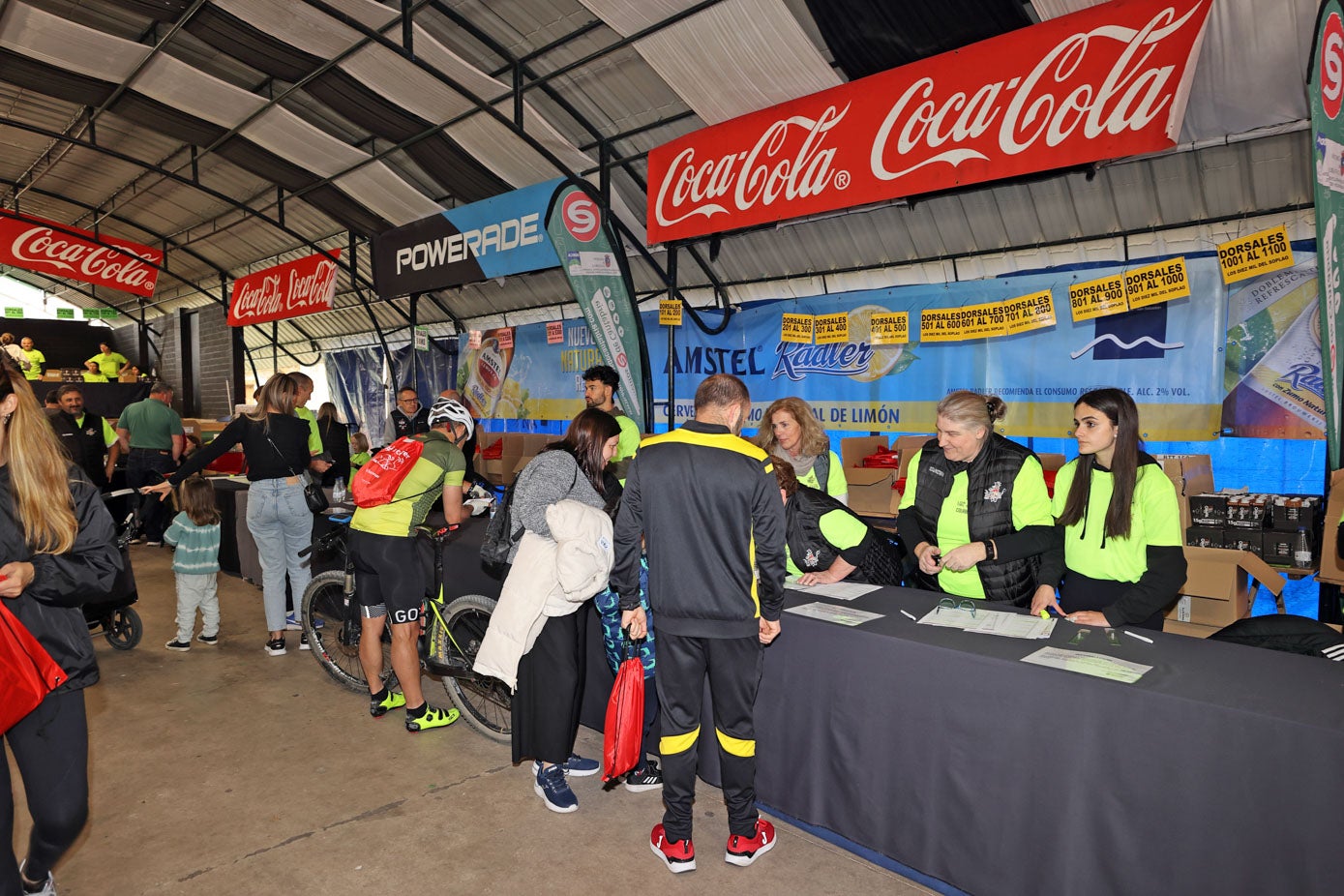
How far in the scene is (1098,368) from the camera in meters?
6.12

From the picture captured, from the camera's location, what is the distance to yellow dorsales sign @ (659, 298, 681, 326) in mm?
7430

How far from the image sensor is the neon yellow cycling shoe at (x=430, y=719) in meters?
3.79

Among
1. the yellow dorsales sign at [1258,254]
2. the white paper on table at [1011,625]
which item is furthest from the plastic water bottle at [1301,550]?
the white paper on table at [1011,625]

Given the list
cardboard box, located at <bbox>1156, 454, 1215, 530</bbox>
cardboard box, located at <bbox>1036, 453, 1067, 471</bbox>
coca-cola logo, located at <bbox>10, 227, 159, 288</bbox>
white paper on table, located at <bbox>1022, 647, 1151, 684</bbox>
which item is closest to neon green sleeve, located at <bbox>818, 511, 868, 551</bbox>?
white paper on table, located at <bbox>1022, 647, 1151, 684</bbox>

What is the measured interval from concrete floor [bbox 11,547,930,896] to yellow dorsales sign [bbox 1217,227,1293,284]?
14.9 ft

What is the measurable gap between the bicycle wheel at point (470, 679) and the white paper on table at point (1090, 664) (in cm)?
236

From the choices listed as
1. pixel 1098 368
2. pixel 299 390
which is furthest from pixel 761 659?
pixel 1098 368

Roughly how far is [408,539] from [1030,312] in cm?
525

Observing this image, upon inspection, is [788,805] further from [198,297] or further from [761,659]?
[198,297]

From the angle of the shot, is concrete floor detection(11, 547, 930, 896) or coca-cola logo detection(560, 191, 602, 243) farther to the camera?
coca-cola logo detection(560, 191, 602, 243)

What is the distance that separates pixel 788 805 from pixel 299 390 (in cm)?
380

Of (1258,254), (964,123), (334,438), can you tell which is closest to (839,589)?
(964,123)

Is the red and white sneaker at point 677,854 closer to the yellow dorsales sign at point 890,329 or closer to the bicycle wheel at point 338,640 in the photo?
the bicycle wheel at point 338,640

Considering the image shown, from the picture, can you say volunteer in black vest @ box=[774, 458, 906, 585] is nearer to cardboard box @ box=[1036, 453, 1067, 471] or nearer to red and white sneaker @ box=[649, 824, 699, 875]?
red and white sneaker @ box=[649, 824, 699, 875]
